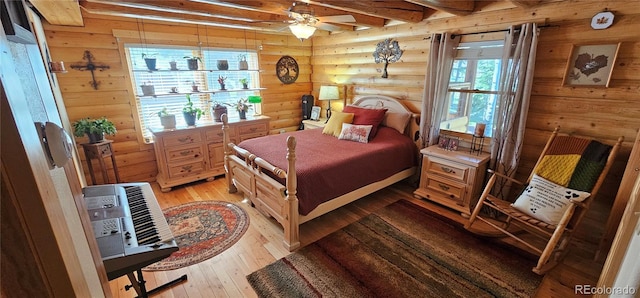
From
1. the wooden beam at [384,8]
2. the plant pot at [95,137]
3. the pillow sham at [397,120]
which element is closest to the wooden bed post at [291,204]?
the wooden beam at [384,8]

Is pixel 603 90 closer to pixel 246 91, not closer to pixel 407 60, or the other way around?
pixel 407 60

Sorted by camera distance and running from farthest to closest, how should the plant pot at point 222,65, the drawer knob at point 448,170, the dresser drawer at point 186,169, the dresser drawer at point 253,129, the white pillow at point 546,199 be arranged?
the dresser drawer at point 253,129 → the plant pot at point 222,65 → the dresser drawer at point 186,169 → the drawer knob at point 448,170 → the white pillow at point 546,199

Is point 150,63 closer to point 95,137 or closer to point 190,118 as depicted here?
point 190,118

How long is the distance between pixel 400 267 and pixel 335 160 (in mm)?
1063

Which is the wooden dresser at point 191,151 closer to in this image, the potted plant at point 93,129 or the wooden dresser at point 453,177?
the potted plant at point 93,129

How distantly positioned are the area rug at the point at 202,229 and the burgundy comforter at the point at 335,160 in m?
0.71

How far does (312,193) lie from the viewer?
2334mm

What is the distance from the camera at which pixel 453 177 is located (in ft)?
9.47

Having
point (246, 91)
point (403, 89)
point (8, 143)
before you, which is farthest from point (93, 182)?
point (403, 89)

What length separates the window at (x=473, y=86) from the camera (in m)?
2.83

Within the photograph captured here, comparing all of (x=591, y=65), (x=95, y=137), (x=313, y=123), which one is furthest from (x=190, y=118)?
(x=591, y=65)

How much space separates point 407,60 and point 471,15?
851 mm

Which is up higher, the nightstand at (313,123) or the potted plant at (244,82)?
the potted plant at (244,82)

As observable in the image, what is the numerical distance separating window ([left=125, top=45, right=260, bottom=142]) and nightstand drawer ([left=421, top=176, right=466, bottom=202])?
9.44 ft
